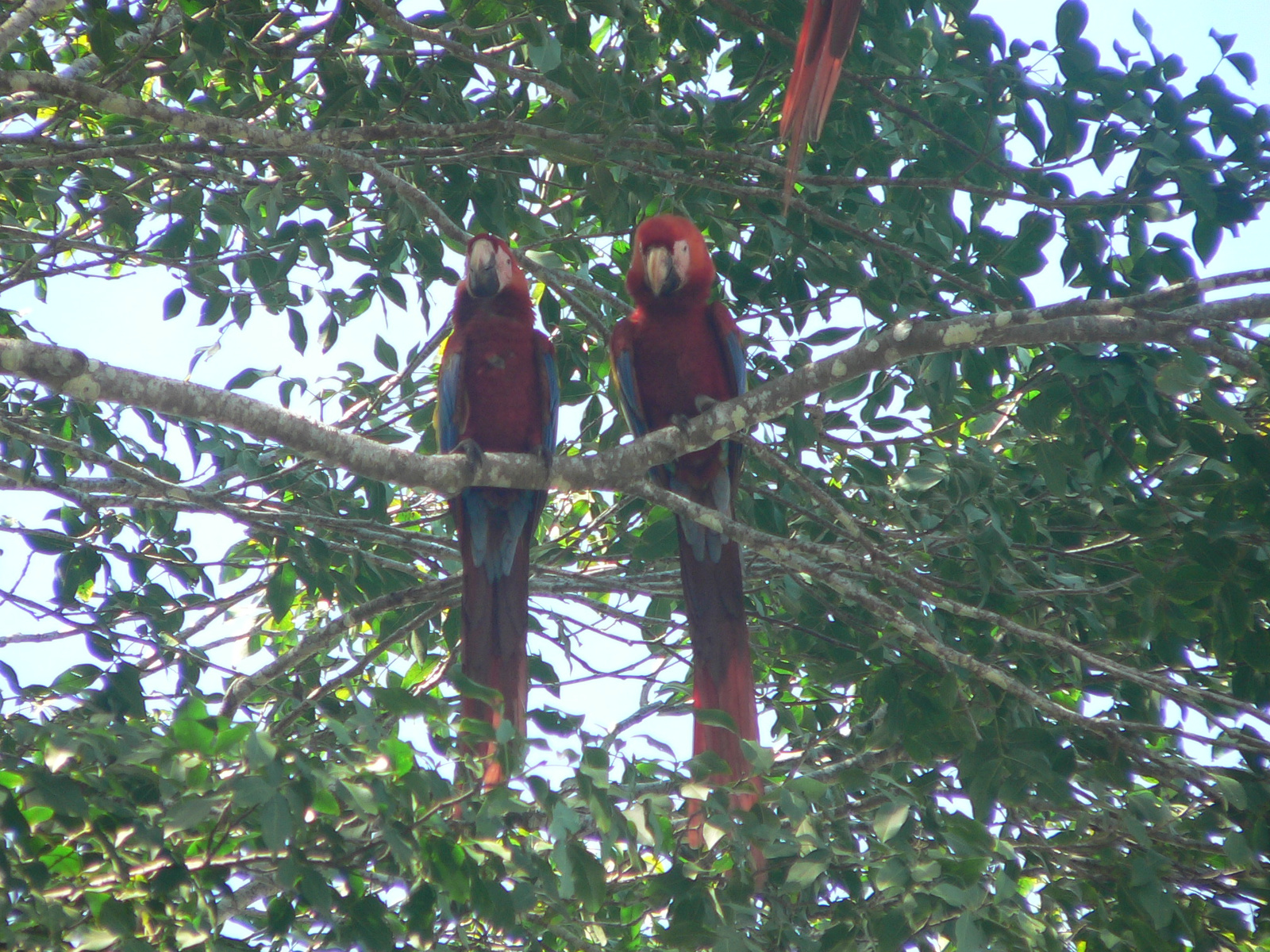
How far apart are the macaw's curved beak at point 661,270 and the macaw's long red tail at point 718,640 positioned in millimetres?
922

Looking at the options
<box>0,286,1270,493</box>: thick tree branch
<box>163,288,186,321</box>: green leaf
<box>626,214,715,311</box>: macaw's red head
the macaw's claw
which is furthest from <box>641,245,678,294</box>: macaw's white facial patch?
<box>163,288,186,321</box>: green leaf

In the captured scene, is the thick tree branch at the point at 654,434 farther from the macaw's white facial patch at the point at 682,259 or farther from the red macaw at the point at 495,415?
the macaw's white facial patch at the point at 682,259

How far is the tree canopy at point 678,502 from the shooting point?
1.82 m

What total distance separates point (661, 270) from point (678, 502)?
107 cm

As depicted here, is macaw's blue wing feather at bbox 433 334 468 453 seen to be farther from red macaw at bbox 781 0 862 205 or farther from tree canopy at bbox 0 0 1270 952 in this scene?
red macaw at bbox 781 0 862 205

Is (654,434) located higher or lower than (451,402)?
lower

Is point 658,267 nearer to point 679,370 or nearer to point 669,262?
point 669,262

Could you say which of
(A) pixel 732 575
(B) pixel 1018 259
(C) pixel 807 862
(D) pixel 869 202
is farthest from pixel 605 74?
(C) pixel 807 862

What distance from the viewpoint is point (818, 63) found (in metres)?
2.32

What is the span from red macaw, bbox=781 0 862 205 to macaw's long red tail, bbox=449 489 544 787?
160 centimetres

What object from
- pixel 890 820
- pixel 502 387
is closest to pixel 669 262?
pixel 502 387

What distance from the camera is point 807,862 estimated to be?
6.39ft

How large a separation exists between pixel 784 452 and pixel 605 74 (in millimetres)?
1532

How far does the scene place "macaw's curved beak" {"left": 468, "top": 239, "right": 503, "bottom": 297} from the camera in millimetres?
3586
